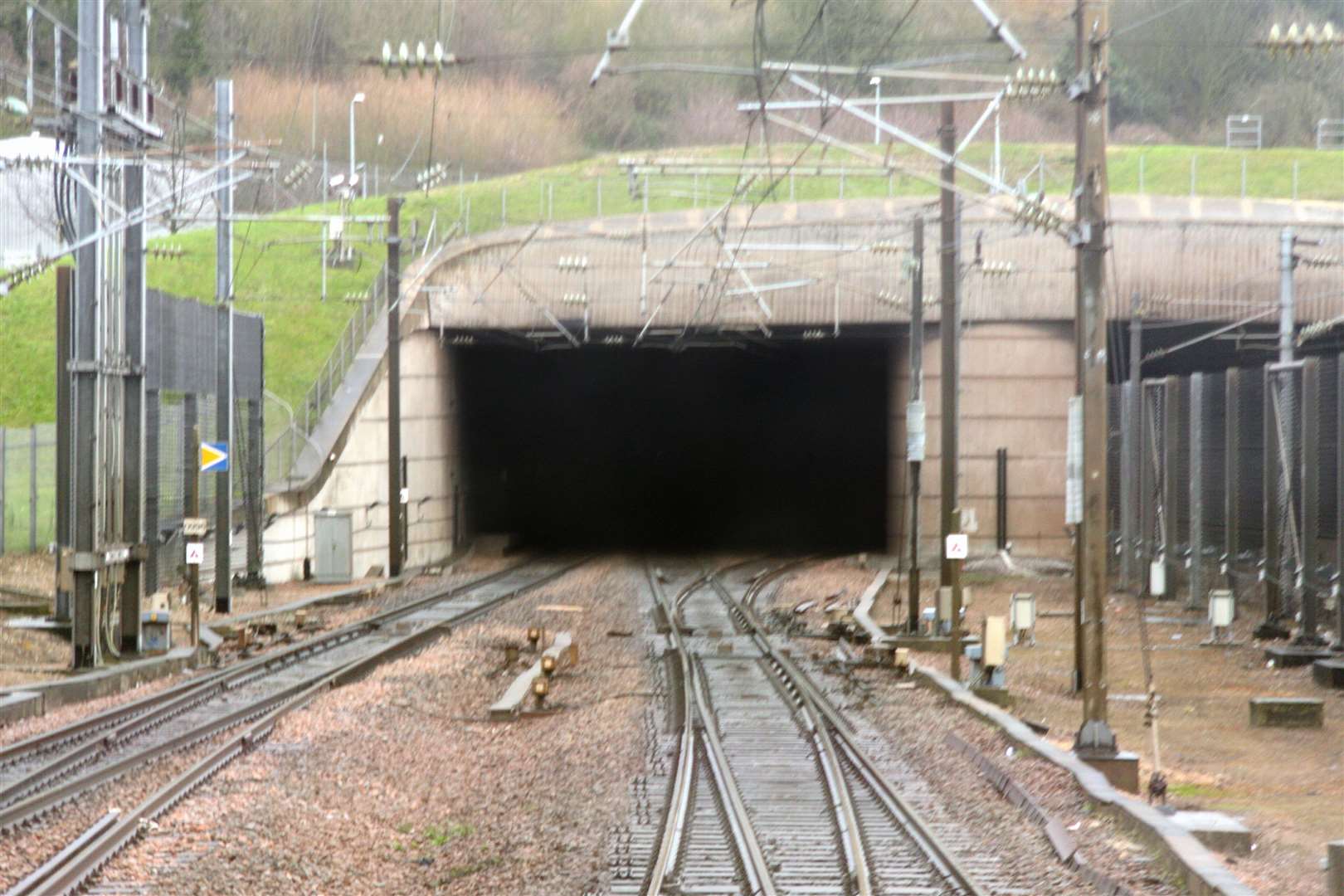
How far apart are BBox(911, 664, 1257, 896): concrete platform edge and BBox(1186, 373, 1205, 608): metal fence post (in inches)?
603

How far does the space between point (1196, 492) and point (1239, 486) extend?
240 centimetres

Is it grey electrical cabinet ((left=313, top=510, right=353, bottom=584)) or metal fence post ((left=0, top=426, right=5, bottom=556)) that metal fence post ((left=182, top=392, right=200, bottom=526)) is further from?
metal fence post ((left=0, top=426, right=5, bottom=556))

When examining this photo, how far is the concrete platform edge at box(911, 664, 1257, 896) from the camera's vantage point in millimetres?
9203

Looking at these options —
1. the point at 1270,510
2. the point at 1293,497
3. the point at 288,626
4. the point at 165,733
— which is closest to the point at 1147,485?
the point at 1270,510

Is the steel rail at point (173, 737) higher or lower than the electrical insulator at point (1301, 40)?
lower

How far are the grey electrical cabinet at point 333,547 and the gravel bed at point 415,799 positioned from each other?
15.7m

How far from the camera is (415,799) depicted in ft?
41.0

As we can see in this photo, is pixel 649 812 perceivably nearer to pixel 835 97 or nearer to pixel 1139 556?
Answer: pixel 835 97

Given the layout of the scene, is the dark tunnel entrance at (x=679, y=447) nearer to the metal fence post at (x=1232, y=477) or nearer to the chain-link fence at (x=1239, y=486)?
the chain-link fence at (x=1239, y=486)

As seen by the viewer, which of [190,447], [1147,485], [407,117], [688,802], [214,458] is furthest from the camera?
[407,117]

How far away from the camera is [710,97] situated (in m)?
63.8

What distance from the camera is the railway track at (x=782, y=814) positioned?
32.4 feet

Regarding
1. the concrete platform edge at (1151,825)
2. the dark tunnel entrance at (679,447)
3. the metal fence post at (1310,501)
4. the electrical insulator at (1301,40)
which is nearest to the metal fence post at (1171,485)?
the metal fence post at (1310,501)

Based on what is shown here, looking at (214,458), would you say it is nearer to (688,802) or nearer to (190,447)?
(190,447)
